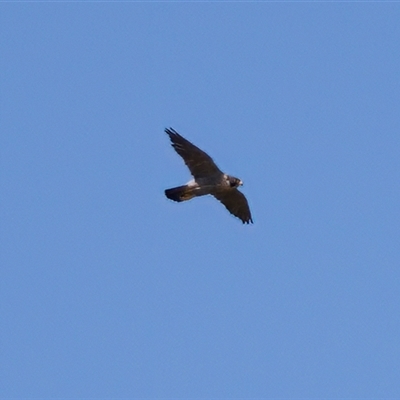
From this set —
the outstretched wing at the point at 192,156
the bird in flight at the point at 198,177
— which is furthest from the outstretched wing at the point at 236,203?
the outstretched wing at the point at 192,156

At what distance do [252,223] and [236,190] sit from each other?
47.8 inches

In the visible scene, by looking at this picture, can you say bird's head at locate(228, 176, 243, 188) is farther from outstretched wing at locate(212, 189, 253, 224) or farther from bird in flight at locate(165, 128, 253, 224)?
outstretched wing at locate(212, 189, 253, 224)

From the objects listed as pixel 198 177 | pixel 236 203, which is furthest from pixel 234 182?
pixel 236 203

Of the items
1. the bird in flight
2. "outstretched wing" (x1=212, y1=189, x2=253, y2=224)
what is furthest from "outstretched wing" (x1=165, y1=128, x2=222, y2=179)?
"outstretched wing" (x1=212, y1=189, x2=253, y2=224)

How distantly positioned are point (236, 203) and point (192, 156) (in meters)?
2.48

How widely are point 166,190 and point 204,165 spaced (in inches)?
41.2

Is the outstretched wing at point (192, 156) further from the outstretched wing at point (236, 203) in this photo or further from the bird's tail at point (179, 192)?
the outstretched wing at point (236, 203)

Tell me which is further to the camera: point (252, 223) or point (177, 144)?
point (252, 223)

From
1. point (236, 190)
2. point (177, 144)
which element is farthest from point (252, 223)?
point (177, 144)

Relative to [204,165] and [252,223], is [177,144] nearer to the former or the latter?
[204,165]

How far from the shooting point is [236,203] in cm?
3584

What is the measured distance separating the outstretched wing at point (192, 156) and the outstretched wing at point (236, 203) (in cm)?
119

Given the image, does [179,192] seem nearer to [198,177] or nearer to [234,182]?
[198,177]

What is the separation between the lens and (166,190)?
34.0 m
